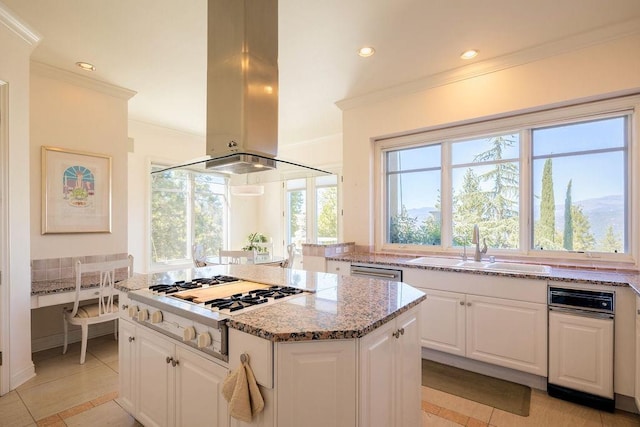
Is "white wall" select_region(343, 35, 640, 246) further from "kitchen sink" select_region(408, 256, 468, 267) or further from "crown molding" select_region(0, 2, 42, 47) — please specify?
"crown molding" select_region(0, 2, 42, 47)

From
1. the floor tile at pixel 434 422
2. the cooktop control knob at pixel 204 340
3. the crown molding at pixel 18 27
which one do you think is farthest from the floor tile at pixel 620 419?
the crown molding at pixel 18 27

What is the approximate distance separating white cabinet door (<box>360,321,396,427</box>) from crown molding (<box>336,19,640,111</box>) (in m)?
2.74

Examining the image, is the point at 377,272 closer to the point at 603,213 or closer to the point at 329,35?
the point at 603,213

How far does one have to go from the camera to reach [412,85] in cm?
336

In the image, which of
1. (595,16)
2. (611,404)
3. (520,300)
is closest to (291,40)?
(595,16)

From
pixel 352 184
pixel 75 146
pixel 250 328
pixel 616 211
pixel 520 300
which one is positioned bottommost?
pixel 520 300

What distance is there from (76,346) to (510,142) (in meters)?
4.95

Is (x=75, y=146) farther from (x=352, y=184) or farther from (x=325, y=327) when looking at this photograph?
(x=325, y=327)

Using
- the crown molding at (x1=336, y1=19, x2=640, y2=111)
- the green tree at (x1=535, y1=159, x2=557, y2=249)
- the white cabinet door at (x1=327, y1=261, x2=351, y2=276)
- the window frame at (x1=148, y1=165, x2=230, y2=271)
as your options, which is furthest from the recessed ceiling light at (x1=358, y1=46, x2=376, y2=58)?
the window frame at (x1=148, y1=165, x2=230, y2=271)

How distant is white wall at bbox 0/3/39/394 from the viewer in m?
2.29

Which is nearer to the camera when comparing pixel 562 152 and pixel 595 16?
pixel 595 16

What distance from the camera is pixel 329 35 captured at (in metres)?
2.49

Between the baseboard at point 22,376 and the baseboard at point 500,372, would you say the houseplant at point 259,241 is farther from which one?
the baseboard at point 500,372

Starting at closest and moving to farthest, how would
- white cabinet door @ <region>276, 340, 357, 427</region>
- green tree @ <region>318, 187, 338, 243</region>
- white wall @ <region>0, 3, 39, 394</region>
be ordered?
white cabinet door @ <region>276, 340, 357, 427</region>
white wall @ <region>0, 3, 39, 394</region>
green tree @ <region>318, 187, 338, 243</region>
